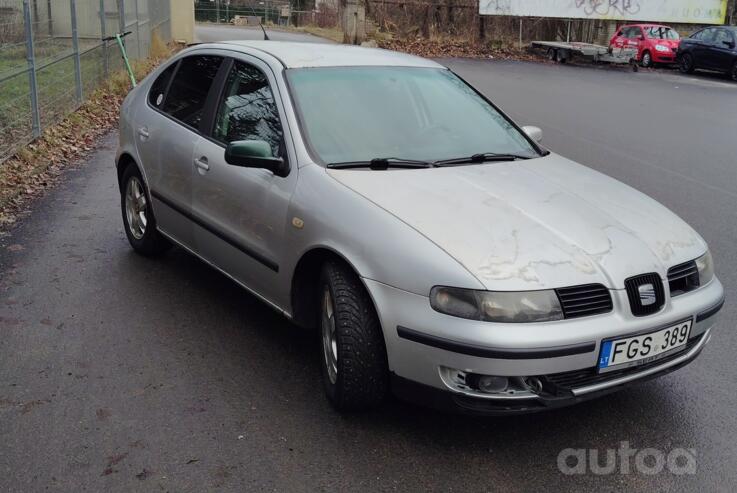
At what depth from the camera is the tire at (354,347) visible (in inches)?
140

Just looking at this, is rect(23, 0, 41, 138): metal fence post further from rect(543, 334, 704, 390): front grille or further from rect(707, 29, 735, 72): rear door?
rect(707, 29, 735, 72): rear door

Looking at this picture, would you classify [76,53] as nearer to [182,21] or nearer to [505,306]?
[505,306]

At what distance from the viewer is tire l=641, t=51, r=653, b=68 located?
2847cm

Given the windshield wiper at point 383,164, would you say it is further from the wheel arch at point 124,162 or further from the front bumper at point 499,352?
the wheel arch at point 124,162

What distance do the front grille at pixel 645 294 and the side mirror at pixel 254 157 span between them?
176cm

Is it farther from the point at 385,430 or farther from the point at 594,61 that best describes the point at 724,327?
the point at 594,61

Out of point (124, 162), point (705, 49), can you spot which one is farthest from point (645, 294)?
point (705, 49)

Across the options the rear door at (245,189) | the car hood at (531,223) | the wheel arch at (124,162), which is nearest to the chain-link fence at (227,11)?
the wheel arch at (124,162)

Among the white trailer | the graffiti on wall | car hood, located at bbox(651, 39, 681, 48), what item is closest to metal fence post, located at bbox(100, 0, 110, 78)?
the white trailer

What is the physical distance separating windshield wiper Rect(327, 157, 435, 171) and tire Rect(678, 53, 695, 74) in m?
24.1

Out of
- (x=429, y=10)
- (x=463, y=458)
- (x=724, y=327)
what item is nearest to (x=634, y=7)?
(x=429, y=10)

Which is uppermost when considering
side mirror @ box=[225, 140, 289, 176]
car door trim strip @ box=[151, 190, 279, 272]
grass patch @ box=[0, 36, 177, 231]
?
side mirror @ box=[225, 140, 289, 176]

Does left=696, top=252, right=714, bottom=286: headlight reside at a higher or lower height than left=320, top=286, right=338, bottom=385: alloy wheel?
higher

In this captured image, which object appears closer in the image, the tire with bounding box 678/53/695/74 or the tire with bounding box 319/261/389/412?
the tire with bounding box 319/261/389/412
